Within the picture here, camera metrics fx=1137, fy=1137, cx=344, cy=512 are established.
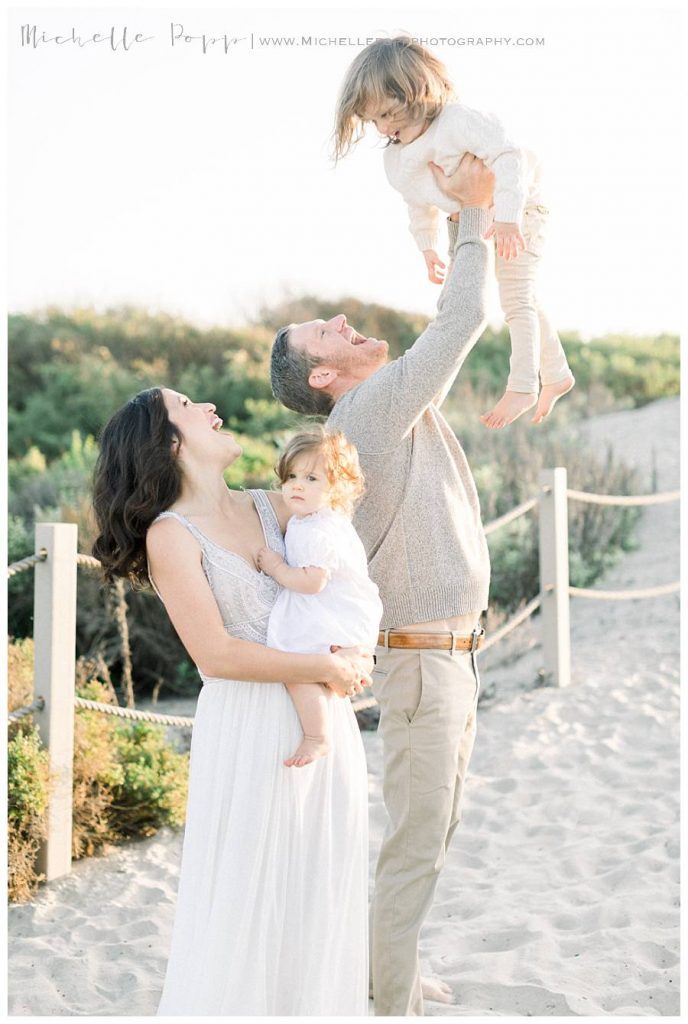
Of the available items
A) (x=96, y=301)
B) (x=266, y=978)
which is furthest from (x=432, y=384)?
(x=96, y=301)

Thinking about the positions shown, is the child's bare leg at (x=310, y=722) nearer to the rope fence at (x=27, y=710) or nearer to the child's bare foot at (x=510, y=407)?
the child's bare foot at (x=510, y=407)

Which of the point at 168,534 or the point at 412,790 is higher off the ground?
the point at 168,534

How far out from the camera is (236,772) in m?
2.10

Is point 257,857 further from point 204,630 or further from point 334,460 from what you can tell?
point 334,460

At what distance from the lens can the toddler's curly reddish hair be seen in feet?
7.06

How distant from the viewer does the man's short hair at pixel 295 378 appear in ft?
8.16

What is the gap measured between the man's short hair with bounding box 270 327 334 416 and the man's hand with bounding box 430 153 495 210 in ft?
1.53

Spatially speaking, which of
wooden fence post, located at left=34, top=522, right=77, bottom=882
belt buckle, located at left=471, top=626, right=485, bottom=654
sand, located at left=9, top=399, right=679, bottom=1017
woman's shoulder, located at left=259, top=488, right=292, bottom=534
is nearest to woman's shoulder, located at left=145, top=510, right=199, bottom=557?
woman's shoulder, located at left=259, top=488, right=292, bottom=534

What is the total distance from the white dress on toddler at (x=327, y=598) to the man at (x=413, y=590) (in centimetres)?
20

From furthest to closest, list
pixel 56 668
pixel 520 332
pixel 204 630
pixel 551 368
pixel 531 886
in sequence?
pixel 531 886, pixel 56 668, pixel 551 368, pixel 520 332, pixel 204 630

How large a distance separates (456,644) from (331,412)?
571 millimetres

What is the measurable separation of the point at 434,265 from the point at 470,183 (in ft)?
0.95

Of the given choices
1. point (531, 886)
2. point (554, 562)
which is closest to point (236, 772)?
point (531, 886)

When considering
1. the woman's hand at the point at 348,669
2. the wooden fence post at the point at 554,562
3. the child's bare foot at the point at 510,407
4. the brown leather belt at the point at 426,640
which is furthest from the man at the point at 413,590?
the wooden fence post at the point at 554,562
